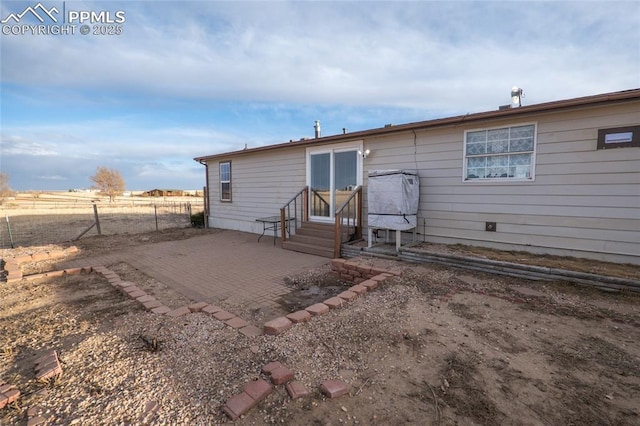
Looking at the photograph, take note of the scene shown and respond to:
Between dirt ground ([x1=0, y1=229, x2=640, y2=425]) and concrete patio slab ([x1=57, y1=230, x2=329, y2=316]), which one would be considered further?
concrete patio slab ([x1=57, y1=230, x2=329, y2=316])

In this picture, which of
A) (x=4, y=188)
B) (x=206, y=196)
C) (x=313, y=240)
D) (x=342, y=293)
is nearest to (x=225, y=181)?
(x=206, y=196)

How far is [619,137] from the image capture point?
4.29 m

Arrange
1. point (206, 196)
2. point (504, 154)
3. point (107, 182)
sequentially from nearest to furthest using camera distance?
point (504, 154)
point (206, 196)
point (107, 182)

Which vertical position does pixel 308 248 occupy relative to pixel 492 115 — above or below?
below

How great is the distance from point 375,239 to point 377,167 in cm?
175

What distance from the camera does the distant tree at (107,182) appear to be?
147ft

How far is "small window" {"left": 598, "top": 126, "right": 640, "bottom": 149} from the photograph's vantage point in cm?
419

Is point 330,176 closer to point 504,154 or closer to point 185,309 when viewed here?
point 504,154

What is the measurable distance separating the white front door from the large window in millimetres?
2520

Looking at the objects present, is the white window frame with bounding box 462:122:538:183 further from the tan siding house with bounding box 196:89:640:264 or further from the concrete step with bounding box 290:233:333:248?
the concrete step with bounding box 290:233:333:248

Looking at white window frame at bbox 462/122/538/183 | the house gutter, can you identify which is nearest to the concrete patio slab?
the house gutter

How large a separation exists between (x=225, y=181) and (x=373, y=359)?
1026 centimetres

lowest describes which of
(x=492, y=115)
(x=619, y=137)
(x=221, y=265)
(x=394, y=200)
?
(x=221, y=265)

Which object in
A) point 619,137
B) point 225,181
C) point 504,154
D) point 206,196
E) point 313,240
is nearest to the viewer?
point 619,137
